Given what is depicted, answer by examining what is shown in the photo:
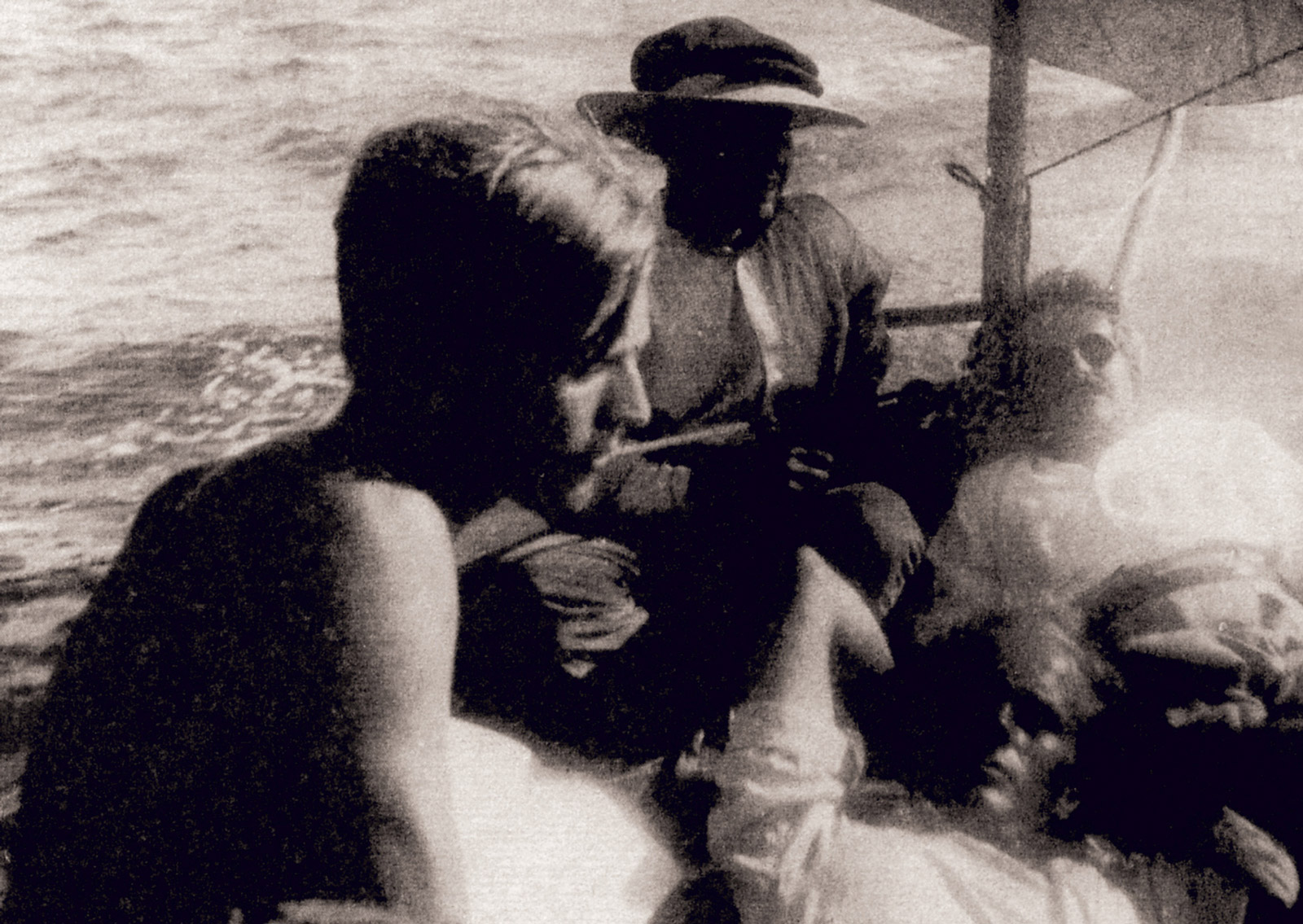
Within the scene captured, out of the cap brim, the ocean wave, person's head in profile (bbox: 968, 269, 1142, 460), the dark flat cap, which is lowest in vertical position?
the ocean wave

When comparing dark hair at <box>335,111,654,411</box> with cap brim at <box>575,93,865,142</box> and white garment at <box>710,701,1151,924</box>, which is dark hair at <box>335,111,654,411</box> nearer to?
white garment at <box>710,701,1151,924</box>

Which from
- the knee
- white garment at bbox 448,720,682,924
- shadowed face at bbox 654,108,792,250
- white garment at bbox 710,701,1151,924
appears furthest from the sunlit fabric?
white garment at bbox 448,720,682,924

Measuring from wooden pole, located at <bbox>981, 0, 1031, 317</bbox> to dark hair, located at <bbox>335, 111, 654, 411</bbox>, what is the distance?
4.94 feet

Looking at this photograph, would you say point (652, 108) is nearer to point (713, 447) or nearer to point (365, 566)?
point (713, 447)

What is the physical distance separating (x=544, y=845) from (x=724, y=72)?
4.62ft

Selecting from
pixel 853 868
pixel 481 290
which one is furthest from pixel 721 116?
pixel 853 868

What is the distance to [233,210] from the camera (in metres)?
2.25

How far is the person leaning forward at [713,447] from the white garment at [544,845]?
27 cm

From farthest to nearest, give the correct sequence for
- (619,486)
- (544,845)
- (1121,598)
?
(619,486), (1121,598), (544,845)

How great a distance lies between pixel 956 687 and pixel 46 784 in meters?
1.04

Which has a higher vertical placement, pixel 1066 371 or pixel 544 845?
pixel 1066 371

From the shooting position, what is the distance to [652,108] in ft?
6.37

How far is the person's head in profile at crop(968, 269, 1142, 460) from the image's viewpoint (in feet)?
5.08

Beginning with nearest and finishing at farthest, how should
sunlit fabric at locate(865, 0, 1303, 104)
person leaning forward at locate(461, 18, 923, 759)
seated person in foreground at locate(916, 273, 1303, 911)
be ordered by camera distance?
1. seated person in foreground at locate(916, 273, 1303, 911)
2. person leaning forward at locate(461, 18, 923, 759)
3. sunlit fabric at locate(865, 0, 1303, 104)
